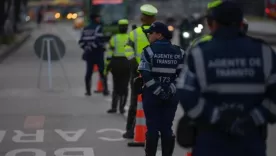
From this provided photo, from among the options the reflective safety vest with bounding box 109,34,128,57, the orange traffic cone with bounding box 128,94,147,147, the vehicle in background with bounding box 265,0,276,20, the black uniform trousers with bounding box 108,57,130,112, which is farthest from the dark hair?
the vehicle in background with bounding box 265,0,276,20

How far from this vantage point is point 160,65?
834 centimetres

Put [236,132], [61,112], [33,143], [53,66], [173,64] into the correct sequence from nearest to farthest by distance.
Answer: [236,132], [173,64], [33,143], [61,112], [53,66]

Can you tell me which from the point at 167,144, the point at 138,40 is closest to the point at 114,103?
the point at 138,40

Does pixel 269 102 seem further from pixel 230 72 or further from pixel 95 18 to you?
pixel 95 18

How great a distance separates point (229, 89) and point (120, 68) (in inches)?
367

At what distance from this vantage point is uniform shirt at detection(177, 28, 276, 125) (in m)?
4.89

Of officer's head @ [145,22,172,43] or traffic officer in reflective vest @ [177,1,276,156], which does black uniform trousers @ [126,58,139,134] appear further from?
traffic officer in reflective vest @ [177,1,276,156]

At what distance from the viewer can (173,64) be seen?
8359 millimetres

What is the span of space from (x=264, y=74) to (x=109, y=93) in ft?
43.4

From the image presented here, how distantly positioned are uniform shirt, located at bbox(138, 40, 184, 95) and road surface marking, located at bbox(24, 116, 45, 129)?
5122 millimetres

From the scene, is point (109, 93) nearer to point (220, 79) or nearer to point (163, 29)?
point (163, 29)

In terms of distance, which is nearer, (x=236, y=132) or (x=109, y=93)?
(x=236, y=132)

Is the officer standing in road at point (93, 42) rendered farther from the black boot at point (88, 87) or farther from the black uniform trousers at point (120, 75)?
the black uniform trousers at point (120, 75)

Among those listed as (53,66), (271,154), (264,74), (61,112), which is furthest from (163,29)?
(53,66)
